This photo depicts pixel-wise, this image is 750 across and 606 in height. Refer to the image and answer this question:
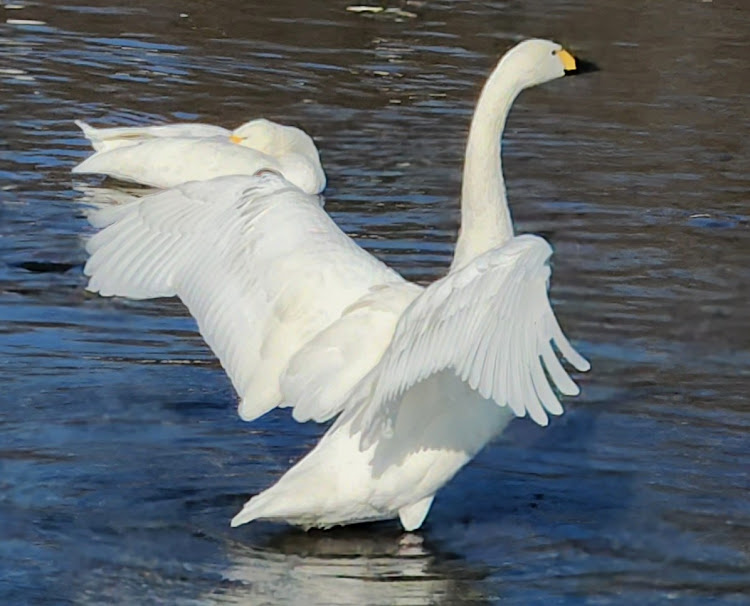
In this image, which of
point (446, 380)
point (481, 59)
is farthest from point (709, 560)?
point (481, 59)

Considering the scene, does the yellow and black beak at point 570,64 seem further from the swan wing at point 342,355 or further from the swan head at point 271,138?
the swan head at point 271,138

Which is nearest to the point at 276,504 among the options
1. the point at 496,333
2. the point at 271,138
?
the point at 496,333

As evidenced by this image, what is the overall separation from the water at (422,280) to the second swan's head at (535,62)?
1520 mm

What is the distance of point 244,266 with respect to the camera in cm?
728

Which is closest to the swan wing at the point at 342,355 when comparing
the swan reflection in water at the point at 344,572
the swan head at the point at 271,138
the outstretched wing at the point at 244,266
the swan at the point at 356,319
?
the swan at the point at 356,319

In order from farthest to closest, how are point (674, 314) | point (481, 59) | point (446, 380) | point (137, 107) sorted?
point (481, 59) → point (137, 107) → point (674, 314) → point (446, 380)

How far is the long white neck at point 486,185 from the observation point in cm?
706

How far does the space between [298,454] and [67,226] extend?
12.8 ft

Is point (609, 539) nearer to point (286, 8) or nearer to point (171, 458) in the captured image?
point (171, 458)

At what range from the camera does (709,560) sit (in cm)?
681

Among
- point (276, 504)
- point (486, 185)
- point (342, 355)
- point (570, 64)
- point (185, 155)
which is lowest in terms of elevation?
point (185, 155)

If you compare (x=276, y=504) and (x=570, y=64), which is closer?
(x=276, y=504)

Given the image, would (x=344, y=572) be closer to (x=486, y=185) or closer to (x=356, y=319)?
(x=356, y=319)

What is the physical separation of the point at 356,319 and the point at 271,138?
6500 millimetres
